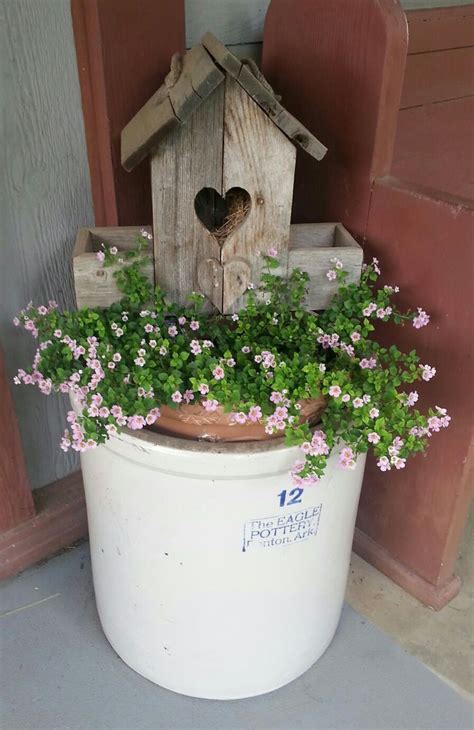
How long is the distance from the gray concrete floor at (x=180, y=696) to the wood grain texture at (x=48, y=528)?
0.43 ft

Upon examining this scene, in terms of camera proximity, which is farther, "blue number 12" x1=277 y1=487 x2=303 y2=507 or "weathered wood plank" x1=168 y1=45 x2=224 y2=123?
"blue number 12" x1=277 y1=487 x2=303 y2=507

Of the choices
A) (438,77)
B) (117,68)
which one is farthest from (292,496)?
(438,77)

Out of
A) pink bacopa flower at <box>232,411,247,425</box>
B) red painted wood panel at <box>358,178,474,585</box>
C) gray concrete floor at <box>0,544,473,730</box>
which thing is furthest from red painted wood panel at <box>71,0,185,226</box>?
gray concrete floor at <box>0,544,473,730</box>

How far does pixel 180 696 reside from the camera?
60.4 inches

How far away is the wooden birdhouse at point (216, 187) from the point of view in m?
1.12

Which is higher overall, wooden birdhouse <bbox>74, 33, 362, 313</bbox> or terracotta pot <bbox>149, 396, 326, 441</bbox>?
wooden birdhouse <bbox>74, 33, 362, 313</bbox>

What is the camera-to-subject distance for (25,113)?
141 centimetres

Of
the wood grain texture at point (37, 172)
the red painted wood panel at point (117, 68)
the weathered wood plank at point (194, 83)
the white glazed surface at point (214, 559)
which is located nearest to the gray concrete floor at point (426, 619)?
the white glazed surface at point (214, 559)

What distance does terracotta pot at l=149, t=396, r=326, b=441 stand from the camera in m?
1.18

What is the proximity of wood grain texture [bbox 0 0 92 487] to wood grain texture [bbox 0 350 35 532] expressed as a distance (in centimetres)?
7

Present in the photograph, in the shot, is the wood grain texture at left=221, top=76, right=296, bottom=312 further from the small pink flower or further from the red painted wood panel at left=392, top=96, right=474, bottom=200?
the red painted wood panel at left=392, top=96, right=474, bottom=200

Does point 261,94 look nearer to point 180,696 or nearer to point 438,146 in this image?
point 438,146

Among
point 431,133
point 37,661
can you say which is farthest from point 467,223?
point 37,661

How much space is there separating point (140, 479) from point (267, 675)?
610 mm
